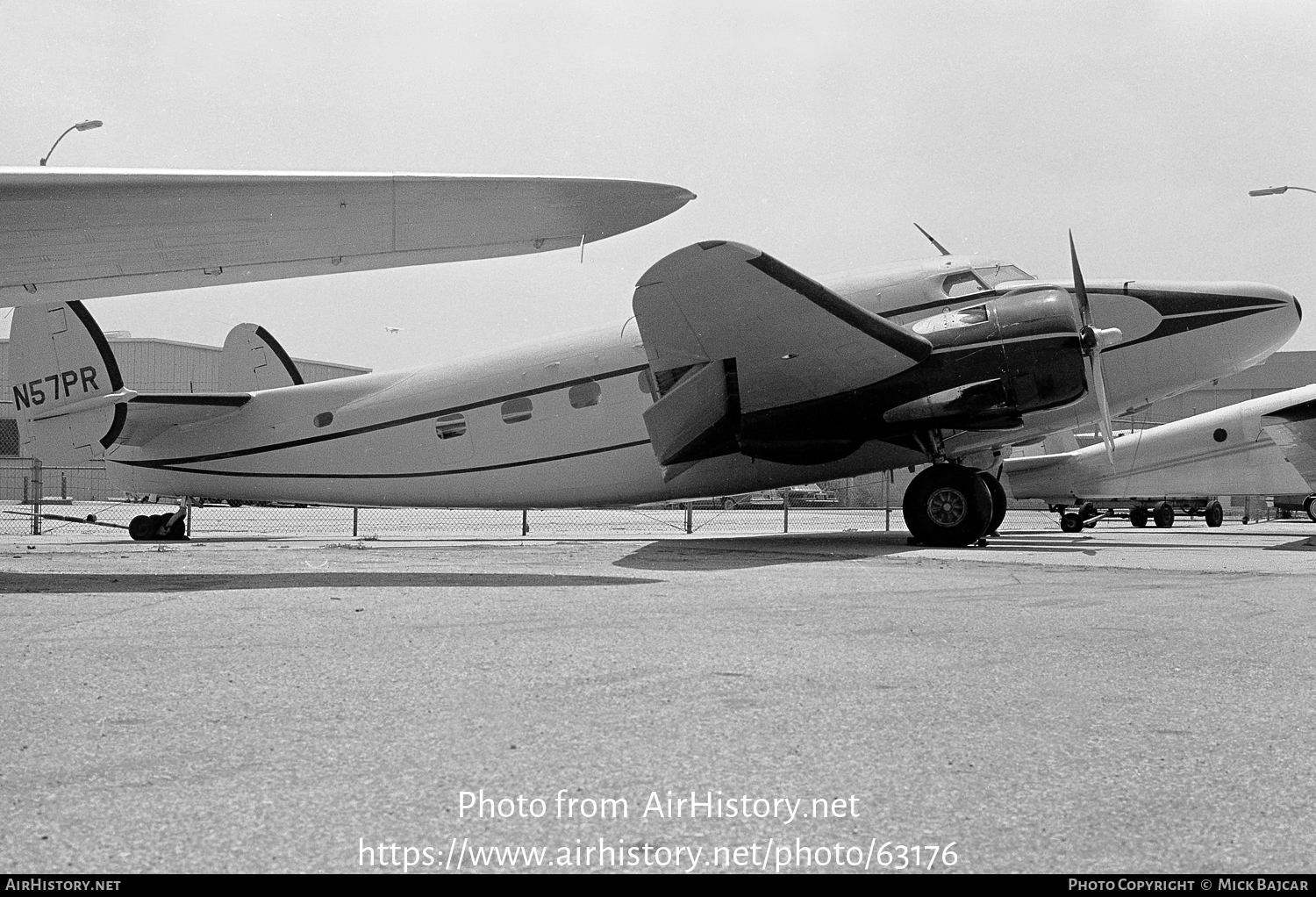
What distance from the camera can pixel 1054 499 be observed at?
2503 centimetres

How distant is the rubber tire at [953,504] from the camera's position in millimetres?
12773

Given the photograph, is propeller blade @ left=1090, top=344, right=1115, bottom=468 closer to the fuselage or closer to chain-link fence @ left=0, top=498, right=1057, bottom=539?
the fuselage

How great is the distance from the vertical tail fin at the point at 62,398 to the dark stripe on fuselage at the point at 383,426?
103 inches

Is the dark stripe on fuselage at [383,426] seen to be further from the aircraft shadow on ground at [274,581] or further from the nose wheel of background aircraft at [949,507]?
the aircraft shadow on ground at [274,581]

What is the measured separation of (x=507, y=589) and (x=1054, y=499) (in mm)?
20540

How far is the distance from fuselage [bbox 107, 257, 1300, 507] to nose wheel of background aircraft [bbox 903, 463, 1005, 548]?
2.32 ft

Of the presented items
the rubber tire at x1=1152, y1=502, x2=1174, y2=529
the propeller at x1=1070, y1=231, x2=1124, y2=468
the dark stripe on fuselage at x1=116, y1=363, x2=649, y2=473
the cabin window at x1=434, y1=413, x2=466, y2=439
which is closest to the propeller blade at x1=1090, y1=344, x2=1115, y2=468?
the propeller at x1=1070, y1=231, x2=1124, y2=468

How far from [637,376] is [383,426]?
396cm

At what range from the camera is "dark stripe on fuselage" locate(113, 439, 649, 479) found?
48.0ft

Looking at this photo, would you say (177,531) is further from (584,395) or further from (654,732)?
(654,732)

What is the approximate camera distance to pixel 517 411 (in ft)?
48.9

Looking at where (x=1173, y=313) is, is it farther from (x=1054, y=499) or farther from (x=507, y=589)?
(x=1054, y=499)

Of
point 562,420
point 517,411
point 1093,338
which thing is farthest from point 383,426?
point 1093,338
